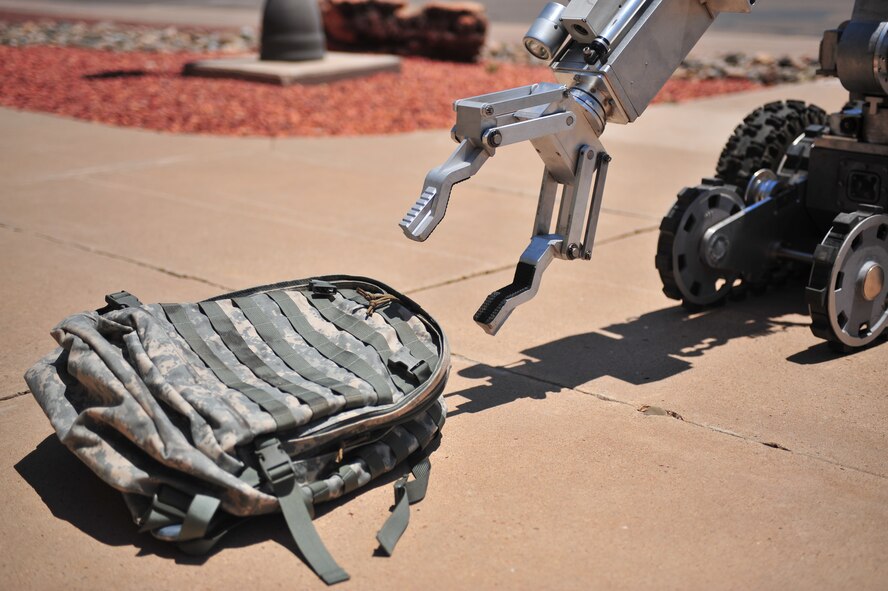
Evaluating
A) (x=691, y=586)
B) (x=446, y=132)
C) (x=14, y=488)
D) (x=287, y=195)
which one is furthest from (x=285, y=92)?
(x=691, y=586)

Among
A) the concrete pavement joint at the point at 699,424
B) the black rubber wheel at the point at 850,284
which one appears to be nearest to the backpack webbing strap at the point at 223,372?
the concrete pavement joint at the point at 699,424

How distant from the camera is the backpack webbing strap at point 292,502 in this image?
8.58ft

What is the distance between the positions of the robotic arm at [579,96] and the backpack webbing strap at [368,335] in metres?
0.36

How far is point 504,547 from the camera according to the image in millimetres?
2719

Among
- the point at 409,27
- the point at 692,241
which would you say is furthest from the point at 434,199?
the point at 409,27

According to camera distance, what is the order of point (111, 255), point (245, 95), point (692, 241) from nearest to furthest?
point (692, 241), point (111, 255), point (245, 95)

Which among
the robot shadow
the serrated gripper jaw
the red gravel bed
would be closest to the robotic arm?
the serrated gripper jaw

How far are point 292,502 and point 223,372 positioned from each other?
52 cm

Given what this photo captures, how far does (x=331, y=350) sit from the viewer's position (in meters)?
3.25

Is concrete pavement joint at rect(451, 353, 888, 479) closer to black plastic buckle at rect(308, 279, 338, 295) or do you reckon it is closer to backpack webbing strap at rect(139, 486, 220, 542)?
black plastic buckle at rect(308, 279, 338, 295)

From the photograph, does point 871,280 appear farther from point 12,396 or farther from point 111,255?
point 111,255

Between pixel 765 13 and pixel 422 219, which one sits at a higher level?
pixel 765 13

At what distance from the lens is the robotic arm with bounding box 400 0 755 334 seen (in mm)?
3432

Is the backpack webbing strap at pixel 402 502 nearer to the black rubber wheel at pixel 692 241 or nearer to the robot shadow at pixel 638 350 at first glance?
the robot shadow at pixel 638 350
